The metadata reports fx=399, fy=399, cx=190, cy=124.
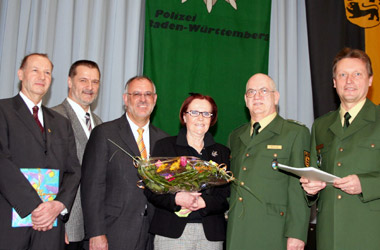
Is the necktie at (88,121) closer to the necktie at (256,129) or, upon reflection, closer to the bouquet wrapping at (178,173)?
the bouquet wrapping at (178,173)

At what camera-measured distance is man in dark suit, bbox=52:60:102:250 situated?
3.33 metres

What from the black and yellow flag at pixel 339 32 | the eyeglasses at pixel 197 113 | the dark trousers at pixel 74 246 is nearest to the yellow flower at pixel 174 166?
the eyeglasses at pixel 197 113

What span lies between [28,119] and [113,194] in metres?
0.87

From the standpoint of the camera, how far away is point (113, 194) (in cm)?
319

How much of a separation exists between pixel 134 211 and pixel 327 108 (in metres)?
3.13

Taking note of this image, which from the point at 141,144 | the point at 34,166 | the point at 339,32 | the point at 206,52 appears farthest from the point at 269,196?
the point at 339,32

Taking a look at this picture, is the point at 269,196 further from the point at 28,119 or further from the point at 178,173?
the point at 28,119

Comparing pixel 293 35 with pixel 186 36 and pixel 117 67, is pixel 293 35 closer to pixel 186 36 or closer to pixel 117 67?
pixel 186 36

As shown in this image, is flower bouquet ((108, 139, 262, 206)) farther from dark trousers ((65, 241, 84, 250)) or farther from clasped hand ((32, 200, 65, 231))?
dark trousers ((65, 241, 84, 250))

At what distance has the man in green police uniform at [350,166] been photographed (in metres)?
2.61

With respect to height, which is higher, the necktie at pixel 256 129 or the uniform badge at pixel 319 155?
the necktie at pixel 256 129

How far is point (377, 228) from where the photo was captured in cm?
260

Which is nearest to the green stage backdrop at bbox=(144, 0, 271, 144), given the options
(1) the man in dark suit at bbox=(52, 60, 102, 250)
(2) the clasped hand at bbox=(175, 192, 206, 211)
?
(1) the man in dark suit at bbox=(52, 60, 102, 250)

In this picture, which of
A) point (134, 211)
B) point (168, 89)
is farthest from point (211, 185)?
point (168, 89)
